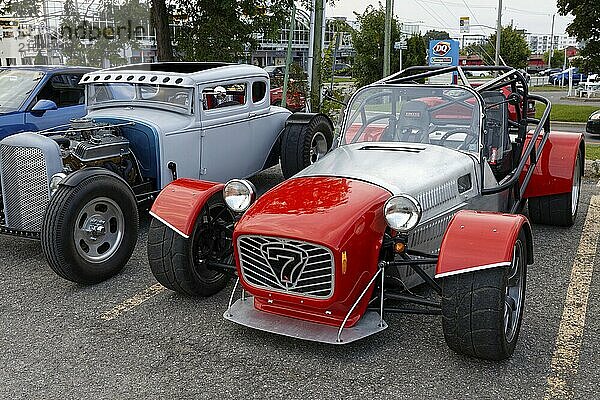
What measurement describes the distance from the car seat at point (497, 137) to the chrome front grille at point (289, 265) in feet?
7.38

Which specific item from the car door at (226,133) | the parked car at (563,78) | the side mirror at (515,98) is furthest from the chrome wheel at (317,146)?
the parked car at (563,78)

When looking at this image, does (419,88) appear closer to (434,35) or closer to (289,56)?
(289,56)

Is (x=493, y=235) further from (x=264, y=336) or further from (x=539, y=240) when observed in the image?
(x=539, y=240)

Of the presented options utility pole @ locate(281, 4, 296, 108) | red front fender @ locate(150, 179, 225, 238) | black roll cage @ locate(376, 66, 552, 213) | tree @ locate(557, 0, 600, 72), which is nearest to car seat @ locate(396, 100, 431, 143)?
black roll cage @ locate(376, 66, 552, 213)

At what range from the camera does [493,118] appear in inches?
231

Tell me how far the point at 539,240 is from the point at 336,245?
3.44 metres

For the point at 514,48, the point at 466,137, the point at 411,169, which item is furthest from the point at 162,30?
the point at 514,48

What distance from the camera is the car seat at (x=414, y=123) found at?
5.34 meters

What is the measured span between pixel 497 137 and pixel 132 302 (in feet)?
11.5

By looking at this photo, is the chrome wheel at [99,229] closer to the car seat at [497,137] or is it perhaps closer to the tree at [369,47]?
the car seat at [497,137]

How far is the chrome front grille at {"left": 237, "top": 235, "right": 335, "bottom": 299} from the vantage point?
388 centimetres

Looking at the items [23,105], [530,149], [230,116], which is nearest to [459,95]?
[530,149]

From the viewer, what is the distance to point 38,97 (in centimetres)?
822

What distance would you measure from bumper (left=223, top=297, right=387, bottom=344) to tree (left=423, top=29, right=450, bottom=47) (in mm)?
33912
